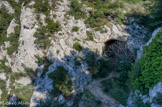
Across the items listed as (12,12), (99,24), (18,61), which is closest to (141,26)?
(99,24)

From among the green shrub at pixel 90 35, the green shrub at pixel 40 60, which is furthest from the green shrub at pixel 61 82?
the green shrub at pixel 90 35

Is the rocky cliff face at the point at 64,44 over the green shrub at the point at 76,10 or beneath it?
beneath

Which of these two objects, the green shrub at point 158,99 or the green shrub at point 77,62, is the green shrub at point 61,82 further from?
the green shrub at point 158,99

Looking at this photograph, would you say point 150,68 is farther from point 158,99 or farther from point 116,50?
point 116,50

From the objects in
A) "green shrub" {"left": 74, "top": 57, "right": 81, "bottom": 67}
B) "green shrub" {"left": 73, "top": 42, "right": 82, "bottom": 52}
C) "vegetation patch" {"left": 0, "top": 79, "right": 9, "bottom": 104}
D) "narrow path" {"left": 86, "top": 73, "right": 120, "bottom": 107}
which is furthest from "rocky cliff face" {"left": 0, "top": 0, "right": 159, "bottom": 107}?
"vegetation patch" {"left": 0, "top": 79, "right": 9, "bottom": 104}

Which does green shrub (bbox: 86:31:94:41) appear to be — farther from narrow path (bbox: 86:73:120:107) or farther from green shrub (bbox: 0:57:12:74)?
green shrub (bbox: 0:57:12:74)

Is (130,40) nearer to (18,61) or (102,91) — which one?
(102,91)

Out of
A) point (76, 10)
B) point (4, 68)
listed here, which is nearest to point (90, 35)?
point (76, 10)
